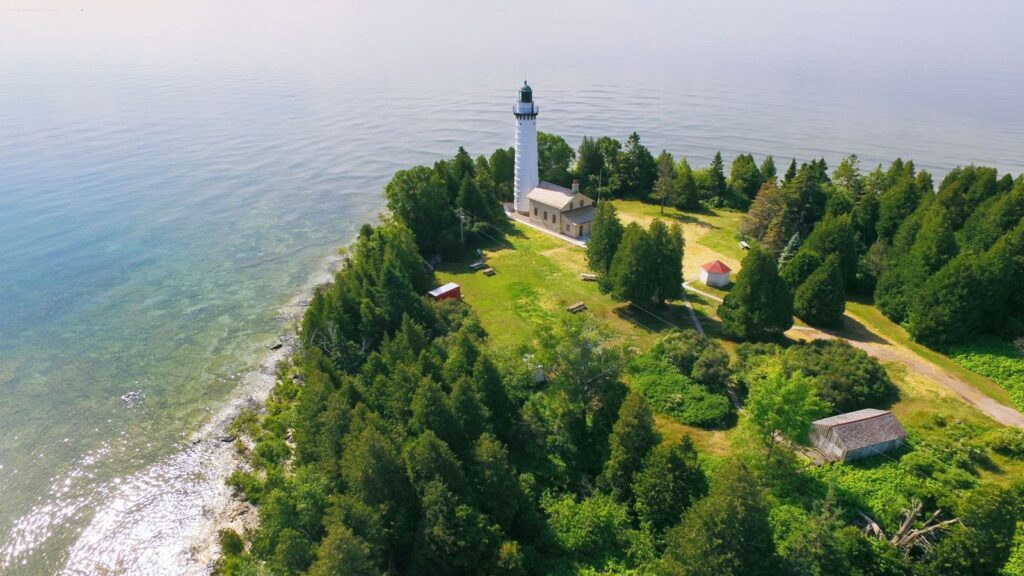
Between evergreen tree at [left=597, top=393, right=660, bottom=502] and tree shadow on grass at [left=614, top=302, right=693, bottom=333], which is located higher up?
evergreen tree at [left=597, top=393, right=660, bottom=502]

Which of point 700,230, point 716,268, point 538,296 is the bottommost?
point 538,296

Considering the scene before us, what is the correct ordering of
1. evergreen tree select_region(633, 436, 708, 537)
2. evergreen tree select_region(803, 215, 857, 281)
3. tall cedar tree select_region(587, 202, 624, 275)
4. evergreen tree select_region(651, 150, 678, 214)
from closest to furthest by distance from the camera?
evergreen tree select_region(633, 436, 708, 537)
evergreen tree select_region(803, 215, 857, 281)
tall cedar tree select_region(587, 202, 624, 275)
evergreen tree select_region(651, 150, 678, 214)

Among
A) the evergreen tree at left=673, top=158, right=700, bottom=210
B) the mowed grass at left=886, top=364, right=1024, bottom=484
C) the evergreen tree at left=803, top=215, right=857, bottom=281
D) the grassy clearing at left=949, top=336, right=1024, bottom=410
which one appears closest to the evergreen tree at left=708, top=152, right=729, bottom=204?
the evergreen tree at left=673, top=158, right=700, bottom=210

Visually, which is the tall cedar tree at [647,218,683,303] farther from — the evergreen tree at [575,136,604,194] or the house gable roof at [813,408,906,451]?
the evergreen tree at [575,136,604,194]

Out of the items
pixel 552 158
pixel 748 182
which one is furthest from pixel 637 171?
pixel 748 182

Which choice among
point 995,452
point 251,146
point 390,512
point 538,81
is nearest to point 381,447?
point 390,512

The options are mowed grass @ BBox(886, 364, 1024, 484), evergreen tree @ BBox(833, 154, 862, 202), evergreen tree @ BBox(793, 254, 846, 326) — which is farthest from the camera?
evergreen tree @ BBox(833, 154, 862, 202)

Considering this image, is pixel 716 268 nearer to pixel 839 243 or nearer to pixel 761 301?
pixel 839 243
